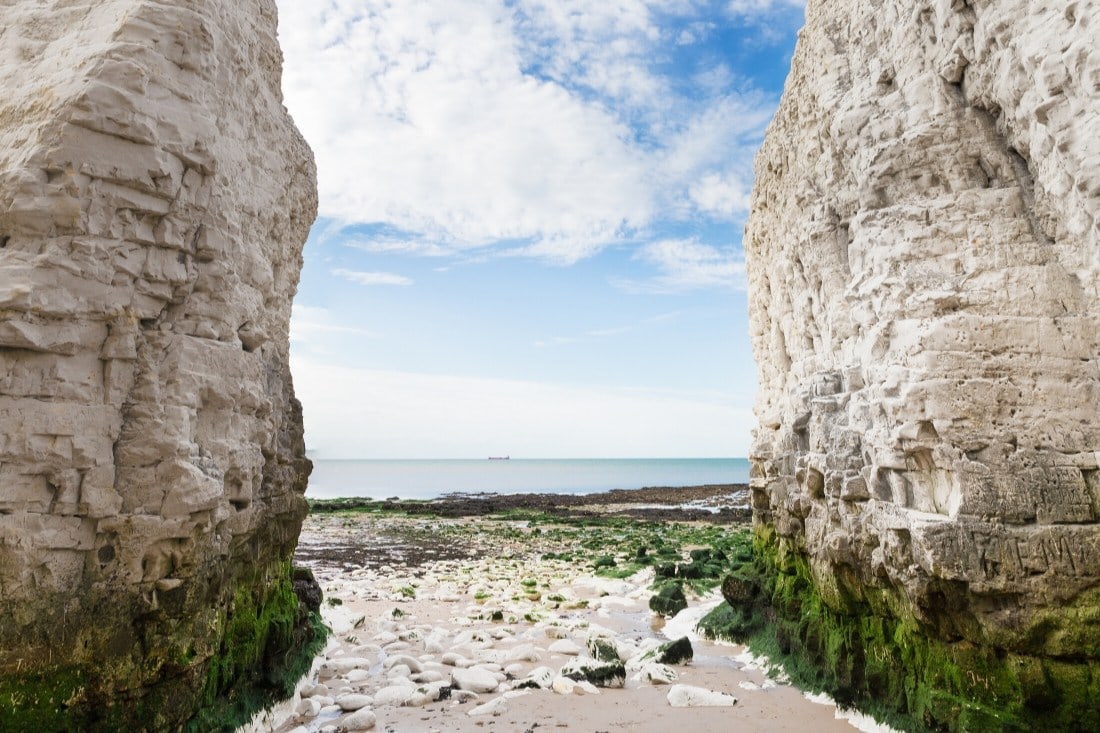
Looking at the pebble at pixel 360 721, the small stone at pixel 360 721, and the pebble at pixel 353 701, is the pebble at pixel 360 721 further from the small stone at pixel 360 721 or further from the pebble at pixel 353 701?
the pebble at pixel 353 701

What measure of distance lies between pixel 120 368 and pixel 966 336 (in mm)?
7128

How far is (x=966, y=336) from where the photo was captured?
18.4 feet

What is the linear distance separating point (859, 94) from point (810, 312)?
2880 mm

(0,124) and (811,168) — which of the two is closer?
(0,124)

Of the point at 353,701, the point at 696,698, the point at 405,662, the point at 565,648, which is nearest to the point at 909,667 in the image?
the point at 696,698

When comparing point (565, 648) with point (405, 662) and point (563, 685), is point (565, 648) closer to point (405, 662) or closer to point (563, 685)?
point (563, 685)

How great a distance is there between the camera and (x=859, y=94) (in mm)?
7352

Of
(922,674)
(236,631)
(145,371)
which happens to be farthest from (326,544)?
(922,674)

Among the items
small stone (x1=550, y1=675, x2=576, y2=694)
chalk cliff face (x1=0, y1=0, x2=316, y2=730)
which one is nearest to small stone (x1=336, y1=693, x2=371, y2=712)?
chalk cliff face (x1=0, y1=0, x2=316, y2=730)

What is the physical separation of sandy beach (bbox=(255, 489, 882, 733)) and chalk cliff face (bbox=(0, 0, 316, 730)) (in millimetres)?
2035

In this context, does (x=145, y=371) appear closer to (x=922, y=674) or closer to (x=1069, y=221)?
(x=922, y=674)

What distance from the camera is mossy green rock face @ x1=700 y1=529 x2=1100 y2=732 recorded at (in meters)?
5.00

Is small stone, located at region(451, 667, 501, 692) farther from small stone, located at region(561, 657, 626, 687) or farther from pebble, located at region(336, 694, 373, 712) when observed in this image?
pebble, located at region(336, 694, 373, 712)

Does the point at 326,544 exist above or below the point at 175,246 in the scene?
below
